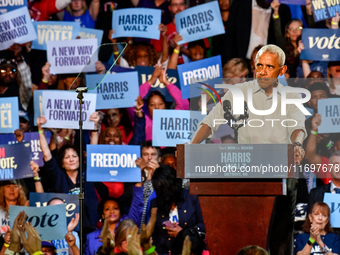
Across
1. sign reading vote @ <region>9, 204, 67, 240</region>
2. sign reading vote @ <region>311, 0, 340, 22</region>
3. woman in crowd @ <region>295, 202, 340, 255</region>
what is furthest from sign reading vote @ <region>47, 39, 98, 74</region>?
woman in crowd @ <region>295, 202, 340, 255</region>

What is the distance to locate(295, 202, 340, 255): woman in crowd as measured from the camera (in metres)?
4.70

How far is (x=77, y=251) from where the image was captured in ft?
17.3

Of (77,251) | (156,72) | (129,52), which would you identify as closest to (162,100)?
(156,72)

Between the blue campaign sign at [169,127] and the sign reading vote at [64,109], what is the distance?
75 centimetres

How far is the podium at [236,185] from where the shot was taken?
94.9 inches

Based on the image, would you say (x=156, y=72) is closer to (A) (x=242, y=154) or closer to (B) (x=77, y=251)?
(B) (x=77, y=251)

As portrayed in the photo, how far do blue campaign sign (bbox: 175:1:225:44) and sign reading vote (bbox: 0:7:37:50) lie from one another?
1670mm

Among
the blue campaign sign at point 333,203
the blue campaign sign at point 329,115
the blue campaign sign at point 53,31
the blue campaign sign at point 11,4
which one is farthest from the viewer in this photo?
the blue campaign sign at point 11,4

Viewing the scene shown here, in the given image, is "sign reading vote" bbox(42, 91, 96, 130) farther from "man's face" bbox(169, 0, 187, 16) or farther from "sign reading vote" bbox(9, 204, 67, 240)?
"man's face" bbox(169, 0, 187, 16)

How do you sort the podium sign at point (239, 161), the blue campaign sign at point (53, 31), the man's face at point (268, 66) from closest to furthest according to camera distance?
1. the podium sign at point (239, 161)
2. the man's face at point (268, 66)
3. the blue campaign sign at point (53, 31)

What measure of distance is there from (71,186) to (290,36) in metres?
2.75

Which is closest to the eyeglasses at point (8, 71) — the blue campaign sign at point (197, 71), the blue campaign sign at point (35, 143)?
the blue campaign sign at point (35, 143)

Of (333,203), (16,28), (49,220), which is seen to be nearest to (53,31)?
(16,28)

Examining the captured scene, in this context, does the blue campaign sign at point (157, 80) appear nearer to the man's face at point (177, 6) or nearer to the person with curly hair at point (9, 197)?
the man's face at point (177, 6)
